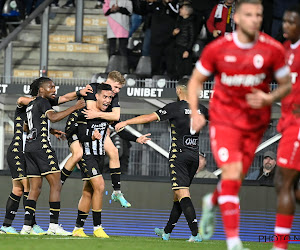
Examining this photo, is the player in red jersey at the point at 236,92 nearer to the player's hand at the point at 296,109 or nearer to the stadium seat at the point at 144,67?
the player's hand at the point at 296,109

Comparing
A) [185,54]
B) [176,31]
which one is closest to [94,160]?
[185,54]

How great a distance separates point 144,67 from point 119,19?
51.1 inches

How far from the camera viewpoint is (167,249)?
8320 mm

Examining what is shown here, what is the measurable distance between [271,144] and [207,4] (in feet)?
14.8

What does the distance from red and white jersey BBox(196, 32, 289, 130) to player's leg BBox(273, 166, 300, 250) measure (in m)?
0.75

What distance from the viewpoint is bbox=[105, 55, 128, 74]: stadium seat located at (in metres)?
17.1

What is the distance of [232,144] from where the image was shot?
21.8 ft

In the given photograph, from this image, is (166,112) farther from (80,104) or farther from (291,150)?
(291,150)

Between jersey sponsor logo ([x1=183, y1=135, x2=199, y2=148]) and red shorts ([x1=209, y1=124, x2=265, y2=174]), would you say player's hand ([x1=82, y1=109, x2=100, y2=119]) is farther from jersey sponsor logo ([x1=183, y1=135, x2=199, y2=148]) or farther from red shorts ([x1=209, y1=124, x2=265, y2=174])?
red shorts ([x1=209, y1=124, x2=265, y2=174])

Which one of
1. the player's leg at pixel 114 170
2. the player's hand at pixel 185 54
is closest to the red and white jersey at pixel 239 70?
the player's leg at pixel 114 170

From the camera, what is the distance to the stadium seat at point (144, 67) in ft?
55.8

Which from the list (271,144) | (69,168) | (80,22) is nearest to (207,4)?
(80,22)

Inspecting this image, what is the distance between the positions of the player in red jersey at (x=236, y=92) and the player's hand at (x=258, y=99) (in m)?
0.02

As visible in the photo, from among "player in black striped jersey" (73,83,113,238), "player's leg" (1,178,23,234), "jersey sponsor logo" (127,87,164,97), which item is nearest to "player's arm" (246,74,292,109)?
"player in black striped jersey" (73,83,113,238)
